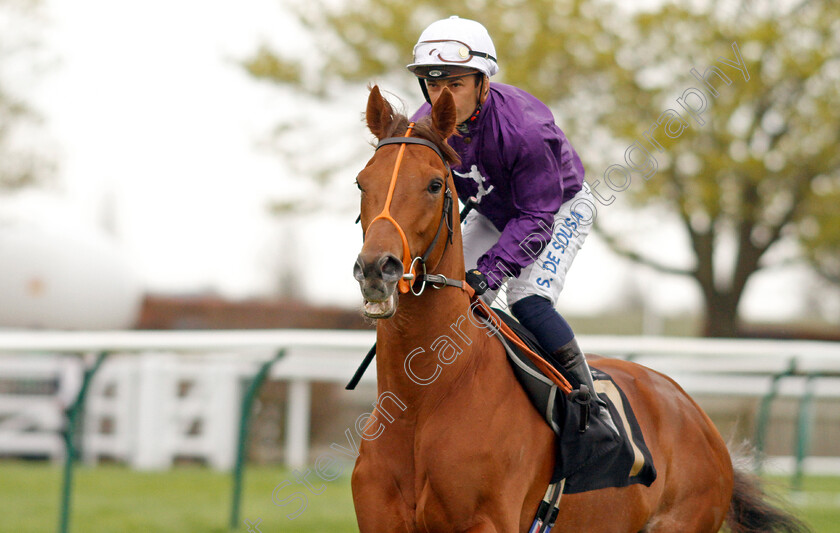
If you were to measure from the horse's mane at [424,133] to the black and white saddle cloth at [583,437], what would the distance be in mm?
682

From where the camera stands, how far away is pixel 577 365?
3.48 metres

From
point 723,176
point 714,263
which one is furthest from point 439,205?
point 714,263

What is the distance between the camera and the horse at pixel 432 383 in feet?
9.32

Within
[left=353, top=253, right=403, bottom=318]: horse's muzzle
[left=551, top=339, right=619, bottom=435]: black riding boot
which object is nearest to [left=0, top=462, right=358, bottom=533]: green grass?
[left=551, top=339, right=619, bottom=435]: black riding boot

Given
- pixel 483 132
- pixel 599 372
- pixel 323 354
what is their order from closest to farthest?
pixel 483 132, pixel 599 372, pixel 323 354

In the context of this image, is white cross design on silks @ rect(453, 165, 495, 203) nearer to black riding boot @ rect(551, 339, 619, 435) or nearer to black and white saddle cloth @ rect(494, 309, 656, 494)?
black and white saddle cloth @ rect(494, 309, 656, 494)

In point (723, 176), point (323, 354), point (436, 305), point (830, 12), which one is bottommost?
point (323, 354)

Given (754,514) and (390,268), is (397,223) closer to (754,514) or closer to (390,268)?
(390,268)

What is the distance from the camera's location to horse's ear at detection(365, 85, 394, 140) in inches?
121

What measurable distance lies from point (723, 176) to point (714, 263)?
193 centimetres

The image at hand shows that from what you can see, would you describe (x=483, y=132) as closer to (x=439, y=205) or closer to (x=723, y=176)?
(x=439, y=205)

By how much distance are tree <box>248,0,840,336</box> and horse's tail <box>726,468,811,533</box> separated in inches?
413

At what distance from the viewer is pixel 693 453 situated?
422cm

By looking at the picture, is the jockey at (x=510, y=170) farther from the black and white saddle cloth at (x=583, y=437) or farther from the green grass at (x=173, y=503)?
the green grass at (x=173, y=503)
